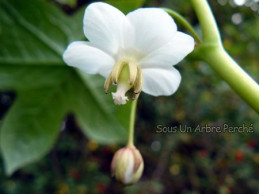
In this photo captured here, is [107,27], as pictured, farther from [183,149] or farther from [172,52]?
[183,149]

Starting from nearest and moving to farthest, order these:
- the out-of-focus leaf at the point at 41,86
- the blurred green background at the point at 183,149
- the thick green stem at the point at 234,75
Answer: the thick green stem at the point at 234,75 < the out-of-focus leaf at the point at 41,86 < the blurred green background at the point at 183,149

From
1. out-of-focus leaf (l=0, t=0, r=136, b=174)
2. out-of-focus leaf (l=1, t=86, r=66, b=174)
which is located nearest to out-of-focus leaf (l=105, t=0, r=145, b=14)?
out-of-focus leaf (l=0, t=0, r=136, b=174)

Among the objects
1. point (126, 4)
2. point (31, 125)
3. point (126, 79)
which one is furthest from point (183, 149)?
point (126, 79)

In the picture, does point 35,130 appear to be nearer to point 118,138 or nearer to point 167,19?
point 118,138

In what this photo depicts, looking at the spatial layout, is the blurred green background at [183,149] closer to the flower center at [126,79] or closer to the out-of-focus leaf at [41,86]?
the out-of-focus leaf at [41,86]

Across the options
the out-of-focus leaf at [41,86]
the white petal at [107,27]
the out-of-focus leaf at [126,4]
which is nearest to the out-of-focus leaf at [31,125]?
the out-of-focus leaf at [41,86]

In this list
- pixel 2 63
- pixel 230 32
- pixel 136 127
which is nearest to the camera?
pixel 2 63

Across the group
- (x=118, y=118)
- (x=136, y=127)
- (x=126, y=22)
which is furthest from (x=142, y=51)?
(x=136, y=127)
